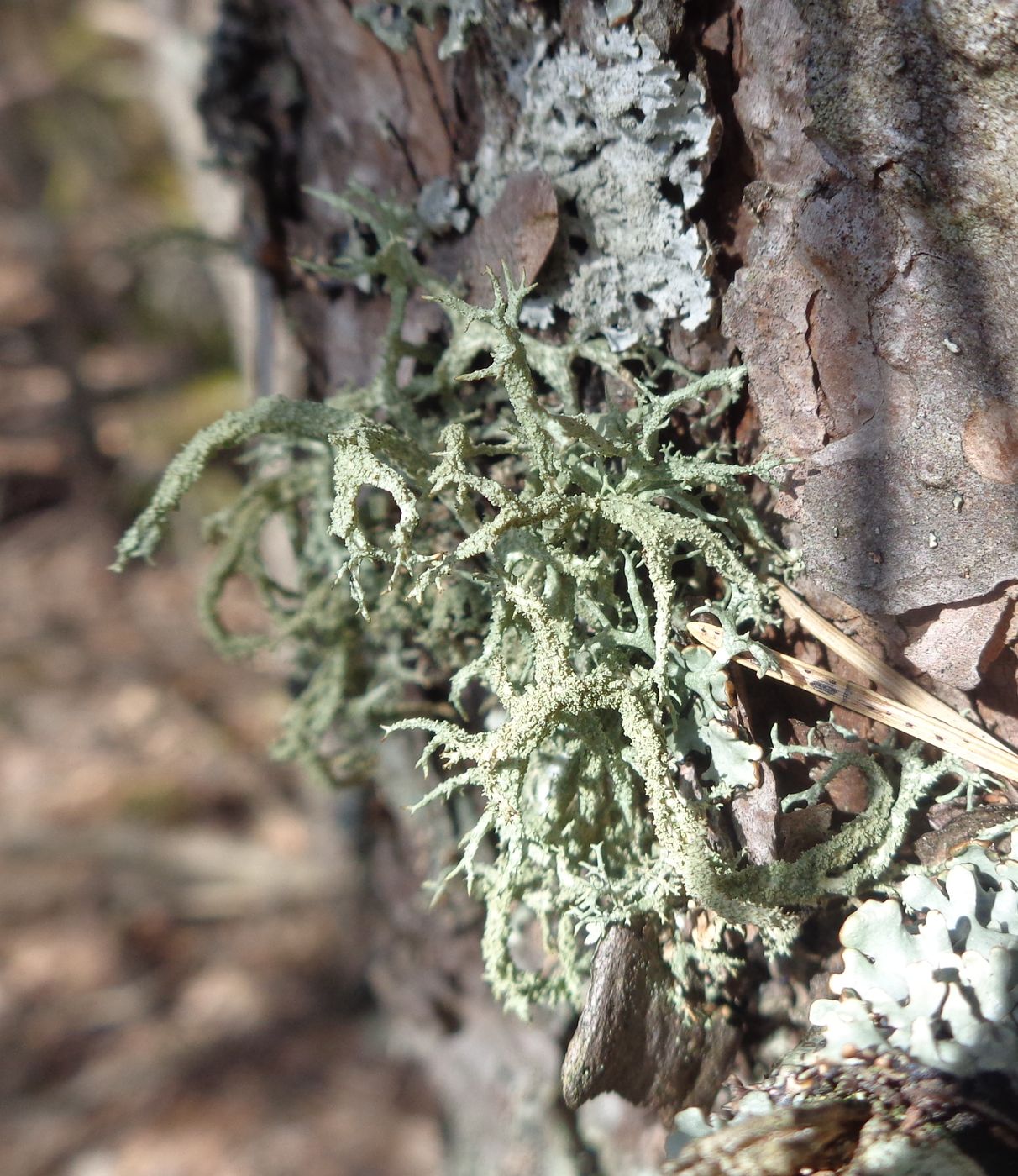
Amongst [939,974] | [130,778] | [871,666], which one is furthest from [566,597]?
[130,778]

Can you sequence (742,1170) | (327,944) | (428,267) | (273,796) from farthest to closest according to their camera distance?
(273,796), (327,944), (428,267), (742,1170)

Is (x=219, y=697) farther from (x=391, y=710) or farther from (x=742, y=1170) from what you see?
(x=742, y=1170)

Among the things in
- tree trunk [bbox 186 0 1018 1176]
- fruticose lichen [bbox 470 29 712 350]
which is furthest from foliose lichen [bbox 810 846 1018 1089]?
fruticose lichen [bbox 470 29 712 350]

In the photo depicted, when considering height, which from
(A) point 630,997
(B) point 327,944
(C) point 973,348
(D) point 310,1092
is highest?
(C) point 973,348

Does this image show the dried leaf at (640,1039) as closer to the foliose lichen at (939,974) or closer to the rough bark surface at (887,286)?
the foliose lichen at (939,974)

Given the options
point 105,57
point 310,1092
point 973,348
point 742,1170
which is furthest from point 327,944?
point 105,57

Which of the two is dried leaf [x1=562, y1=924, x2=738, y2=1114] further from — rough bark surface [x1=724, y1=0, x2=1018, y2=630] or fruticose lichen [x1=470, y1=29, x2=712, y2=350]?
fruticose lichen [x1=470, y1=29, x2=712, y2=350]

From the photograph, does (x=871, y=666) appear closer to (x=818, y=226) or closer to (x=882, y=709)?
(x=882, y=709)
